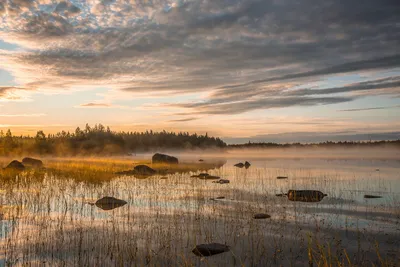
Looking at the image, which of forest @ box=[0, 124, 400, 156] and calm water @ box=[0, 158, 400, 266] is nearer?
calm water @ box=[0, 158, 400, 266]

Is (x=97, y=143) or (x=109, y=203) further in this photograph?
(x=97, y=143)

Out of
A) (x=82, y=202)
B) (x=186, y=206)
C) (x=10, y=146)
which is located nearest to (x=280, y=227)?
(x=186, y=206)

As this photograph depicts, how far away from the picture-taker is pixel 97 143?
13088 centimetres

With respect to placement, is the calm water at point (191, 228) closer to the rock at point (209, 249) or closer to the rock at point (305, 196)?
the rock at point (209, 249)

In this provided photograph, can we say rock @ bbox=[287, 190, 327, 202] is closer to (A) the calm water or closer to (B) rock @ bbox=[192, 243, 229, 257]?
(A) the calm water

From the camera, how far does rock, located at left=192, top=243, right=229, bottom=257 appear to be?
11.4 meters

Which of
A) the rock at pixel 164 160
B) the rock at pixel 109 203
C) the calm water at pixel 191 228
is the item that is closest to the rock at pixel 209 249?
the calm water at pixel 191 228

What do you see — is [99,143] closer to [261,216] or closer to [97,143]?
[97,143]

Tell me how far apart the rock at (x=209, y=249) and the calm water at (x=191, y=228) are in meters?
0.30

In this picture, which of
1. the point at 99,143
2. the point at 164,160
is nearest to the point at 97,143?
the point at 99,143

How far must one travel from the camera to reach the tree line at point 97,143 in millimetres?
113812

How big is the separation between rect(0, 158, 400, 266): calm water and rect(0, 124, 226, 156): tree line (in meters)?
93.4

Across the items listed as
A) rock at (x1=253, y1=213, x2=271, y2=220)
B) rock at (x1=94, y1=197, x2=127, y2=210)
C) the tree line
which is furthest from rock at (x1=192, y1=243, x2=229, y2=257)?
the tree line

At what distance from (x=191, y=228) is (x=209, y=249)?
3343mm
